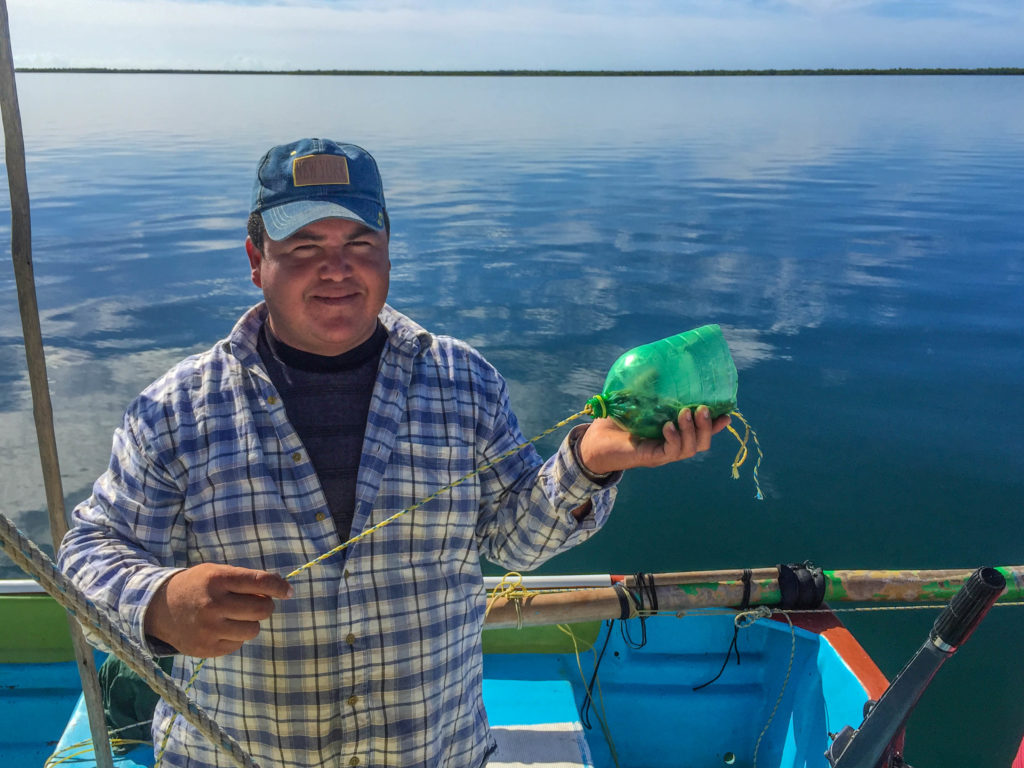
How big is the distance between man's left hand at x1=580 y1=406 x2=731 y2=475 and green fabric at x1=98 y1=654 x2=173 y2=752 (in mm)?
2363

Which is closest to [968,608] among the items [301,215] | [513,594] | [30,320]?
[513,594]

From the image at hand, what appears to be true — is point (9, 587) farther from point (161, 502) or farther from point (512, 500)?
point (512, 500)

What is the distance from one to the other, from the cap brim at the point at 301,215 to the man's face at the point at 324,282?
0.08 ft

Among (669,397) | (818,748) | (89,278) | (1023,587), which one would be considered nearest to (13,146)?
(669,397)

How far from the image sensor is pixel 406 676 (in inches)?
72.9

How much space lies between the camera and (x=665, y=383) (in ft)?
5.75

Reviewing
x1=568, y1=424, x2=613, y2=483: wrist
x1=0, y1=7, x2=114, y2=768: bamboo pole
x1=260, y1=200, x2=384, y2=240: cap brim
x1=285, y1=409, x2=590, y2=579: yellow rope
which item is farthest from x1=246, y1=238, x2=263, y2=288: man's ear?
x1=568, y1=424, x2=613, y2=483: wrist

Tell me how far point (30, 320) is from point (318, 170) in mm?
790

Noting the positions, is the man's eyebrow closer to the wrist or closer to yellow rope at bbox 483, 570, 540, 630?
the wrist

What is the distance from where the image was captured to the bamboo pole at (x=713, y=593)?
11.6 ft

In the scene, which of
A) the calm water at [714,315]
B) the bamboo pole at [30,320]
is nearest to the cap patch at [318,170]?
the bamboo pole at [30,320]

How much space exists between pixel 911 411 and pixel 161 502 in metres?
8.50

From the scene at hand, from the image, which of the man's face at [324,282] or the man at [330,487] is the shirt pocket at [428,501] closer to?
the man at [330,487]

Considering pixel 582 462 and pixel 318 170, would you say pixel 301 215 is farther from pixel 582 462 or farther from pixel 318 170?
pixel 582 462
